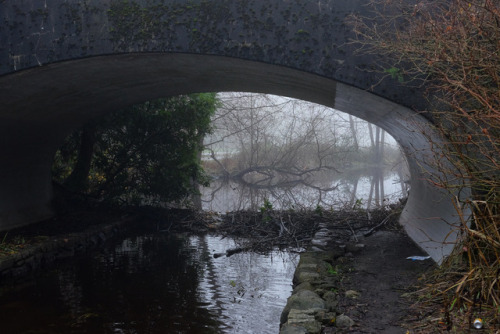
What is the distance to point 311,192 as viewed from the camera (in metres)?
21.7

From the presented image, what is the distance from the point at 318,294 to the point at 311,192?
51.9 feet

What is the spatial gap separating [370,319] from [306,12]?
13.6 ft

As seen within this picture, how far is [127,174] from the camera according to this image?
1338cm

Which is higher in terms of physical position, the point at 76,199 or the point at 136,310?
the point at 76,199

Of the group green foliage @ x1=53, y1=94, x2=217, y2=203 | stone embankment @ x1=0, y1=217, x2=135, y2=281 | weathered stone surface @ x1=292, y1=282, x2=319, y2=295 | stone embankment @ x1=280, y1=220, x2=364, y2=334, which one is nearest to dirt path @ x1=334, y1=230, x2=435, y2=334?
stone embankment @ x1=280, y1=220, x2=364, y2=334

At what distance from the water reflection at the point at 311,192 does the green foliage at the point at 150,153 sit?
387cm

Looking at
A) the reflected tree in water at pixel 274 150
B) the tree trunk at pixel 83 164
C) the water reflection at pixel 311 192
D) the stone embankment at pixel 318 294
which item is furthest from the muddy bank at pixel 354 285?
the reflected tree in water at pixel 274 150

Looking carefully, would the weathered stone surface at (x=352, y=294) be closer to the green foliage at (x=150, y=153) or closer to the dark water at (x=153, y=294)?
the dark water at (x=153, y=294)

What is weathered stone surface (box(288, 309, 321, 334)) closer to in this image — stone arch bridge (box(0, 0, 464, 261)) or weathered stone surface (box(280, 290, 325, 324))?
weathered stone surface (box(280, 290, 325, 324))

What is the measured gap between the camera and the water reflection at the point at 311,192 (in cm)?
1867

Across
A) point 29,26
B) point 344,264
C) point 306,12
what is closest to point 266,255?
point 344,264

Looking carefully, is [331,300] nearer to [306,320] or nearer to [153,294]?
[306,320]

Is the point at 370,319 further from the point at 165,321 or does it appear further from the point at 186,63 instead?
the point at 186,63

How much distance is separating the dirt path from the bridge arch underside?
0.36 metres
